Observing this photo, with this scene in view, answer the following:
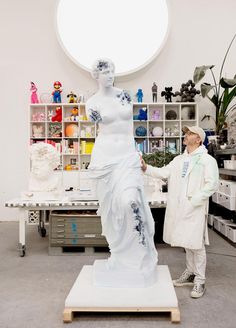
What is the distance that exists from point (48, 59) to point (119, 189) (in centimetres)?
439

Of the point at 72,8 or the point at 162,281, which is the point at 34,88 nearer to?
the point at 72,8

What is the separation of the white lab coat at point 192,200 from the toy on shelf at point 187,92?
314 cm

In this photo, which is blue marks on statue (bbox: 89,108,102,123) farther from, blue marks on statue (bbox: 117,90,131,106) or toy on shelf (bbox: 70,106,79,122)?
toy on shelf (bbox: 70,106,79,122)

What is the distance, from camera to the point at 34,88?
20.0 ft

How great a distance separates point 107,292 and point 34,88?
14.3ft

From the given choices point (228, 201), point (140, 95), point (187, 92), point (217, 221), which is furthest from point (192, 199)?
point (140, 95)

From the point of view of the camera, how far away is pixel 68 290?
120 inches

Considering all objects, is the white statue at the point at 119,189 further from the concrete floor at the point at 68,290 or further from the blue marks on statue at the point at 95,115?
the concrete floor at the point at 68,290

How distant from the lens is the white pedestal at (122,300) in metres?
2.46

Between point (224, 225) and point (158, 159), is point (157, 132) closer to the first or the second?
point (158, 159)

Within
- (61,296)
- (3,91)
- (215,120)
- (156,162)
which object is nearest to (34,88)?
(3,91)

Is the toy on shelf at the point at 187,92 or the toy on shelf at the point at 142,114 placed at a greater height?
the toy on shelf at the point at 187,92

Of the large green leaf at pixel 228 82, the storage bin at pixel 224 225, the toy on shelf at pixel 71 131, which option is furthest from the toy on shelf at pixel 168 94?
the storage bin at pixel 224 225

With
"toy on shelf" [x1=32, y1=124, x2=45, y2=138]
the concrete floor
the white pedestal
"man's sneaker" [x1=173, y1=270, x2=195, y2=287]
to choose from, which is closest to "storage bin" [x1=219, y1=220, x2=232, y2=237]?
the concrete floor
